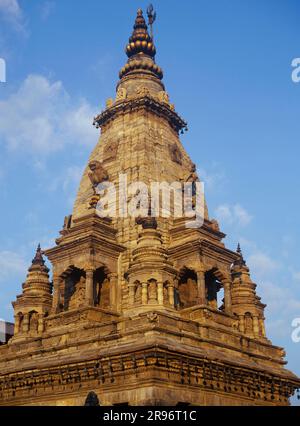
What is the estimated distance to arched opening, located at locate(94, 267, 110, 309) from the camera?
112ft

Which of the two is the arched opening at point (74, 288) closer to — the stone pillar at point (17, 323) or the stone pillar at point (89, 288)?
the stone pillar at point (89, 288)

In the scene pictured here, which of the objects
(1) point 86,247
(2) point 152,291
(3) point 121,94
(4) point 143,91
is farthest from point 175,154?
(2) point 152,291

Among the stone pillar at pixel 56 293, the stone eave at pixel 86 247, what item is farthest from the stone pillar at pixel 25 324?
the stone eave at pixel 86 247

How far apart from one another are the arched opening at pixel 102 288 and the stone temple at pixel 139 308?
0.25ft

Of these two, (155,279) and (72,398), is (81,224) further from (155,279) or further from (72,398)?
(72,398)

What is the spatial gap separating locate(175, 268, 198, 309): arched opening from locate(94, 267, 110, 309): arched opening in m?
3.89

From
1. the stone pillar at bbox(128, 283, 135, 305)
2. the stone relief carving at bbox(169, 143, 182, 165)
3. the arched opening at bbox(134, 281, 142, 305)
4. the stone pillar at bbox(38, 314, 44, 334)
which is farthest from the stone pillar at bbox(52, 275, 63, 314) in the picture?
the stone relief carving at bbox(169, 143, 182, 165)

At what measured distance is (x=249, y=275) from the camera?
39625 mm

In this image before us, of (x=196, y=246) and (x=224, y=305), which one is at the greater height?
(x=196, y=246)

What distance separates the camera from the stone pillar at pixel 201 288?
3231cm

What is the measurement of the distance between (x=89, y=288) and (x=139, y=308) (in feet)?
12.4

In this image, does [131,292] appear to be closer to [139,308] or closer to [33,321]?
[139,308]

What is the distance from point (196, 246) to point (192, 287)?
2764mm
